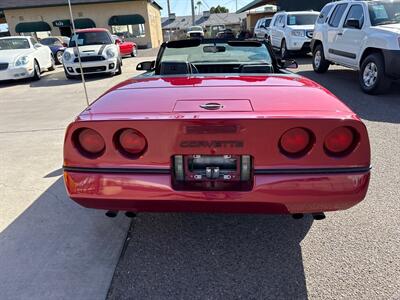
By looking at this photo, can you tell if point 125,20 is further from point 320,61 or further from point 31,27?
point 320,61

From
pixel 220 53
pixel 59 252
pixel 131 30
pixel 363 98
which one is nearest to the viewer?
pixel 59 252

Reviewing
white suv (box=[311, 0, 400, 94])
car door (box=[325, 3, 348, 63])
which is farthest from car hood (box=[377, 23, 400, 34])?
car door (box=[325, 3, 348, 63])

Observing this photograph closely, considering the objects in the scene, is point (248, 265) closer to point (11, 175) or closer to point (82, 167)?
point (82, 167)

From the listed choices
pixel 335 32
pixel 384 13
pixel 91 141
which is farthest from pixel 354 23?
pixel 91 141

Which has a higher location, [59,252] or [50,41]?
[50,41]

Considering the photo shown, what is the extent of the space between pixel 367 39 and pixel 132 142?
22.3 ft

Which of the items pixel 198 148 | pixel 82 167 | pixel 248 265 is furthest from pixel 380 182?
pixel 82 167

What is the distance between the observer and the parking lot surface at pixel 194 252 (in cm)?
215

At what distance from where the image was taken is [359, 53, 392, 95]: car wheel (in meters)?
6.68

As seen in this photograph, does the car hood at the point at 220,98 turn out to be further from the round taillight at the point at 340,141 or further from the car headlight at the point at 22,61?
the car headlight at the point at 22,61

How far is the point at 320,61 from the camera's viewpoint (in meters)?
9.99

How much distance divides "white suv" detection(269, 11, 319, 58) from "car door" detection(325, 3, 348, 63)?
12.2 ft

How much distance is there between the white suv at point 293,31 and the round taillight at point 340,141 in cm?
1173

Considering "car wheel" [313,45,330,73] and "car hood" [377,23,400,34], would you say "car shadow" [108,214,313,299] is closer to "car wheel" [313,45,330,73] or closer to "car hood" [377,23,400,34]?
"car hood" [377,23,400,34]
